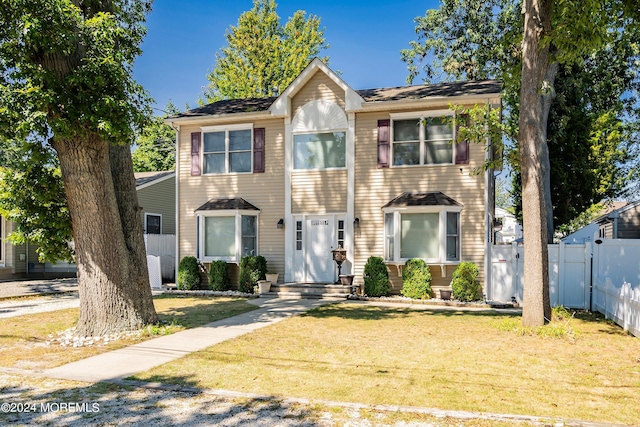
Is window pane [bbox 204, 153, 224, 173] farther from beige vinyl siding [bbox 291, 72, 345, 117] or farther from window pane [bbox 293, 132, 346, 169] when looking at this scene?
beige vinyl siding [bbox 291, 72, 345, 117]

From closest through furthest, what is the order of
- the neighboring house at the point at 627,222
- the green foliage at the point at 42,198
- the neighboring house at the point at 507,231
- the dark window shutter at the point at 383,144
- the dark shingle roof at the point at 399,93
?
the green foliage at the point at 42,198 → the dark shingle roof at the point at 399,93 → the dark window shutter at the point at 383,144 → the neighboring house at the point at 627,222 → the neighboring house at the point at 507,231

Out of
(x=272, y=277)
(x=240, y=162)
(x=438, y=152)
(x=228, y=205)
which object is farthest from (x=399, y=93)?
(x=272, y=277)

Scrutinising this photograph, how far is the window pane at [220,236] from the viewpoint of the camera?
15852mm

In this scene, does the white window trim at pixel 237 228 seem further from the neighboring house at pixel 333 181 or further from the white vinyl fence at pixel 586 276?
the white vinyl fence at pixel 586 276

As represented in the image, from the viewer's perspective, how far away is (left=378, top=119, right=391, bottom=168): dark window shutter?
1465 centimetres

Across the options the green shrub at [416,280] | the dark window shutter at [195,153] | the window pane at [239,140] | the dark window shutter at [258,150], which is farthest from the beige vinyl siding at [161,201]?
the green shrub at [416,280]

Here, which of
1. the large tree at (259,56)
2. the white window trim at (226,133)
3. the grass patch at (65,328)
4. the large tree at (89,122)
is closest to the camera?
the grass patch at (65,328)

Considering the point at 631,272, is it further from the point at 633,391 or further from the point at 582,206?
the point at 582,206

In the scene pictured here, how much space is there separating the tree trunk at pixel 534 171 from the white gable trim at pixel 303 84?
6608 mm

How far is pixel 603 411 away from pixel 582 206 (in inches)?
660

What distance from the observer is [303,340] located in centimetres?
787

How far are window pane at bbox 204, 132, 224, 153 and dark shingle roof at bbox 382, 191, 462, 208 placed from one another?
616 cm

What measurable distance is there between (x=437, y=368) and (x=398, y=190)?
352 inches

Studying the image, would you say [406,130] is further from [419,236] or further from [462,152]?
[419,236]
